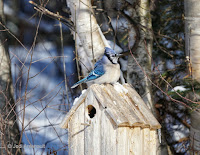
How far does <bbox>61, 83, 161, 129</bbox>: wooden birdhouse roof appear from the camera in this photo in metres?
2.33

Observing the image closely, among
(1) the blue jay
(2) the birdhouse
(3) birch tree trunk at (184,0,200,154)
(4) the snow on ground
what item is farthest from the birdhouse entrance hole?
(4) the snow on ground

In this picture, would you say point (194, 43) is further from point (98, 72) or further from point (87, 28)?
point (98, 72)

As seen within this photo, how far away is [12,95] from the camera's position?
192 inches

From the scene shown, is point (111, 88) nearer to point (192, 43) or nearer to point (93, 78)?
point (93, 78)

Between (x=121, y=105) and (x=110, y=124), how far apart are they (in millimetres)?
175

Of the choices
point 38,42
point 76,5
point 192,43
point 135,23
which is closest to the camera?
point 76,5

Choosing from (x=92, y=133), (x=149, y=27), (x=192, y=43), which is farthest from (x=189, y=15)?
(x=92, y=133)

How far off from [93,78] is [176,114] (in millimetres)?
3718

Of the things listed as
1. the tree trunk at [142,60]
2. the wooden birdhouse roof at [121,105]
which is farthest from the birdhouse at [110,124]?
the tree trunk at [142,60]

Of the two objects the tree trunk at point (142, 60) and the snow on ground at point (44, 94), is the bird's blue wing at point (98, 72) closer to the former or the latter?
the tree trunk at point (142, 60)

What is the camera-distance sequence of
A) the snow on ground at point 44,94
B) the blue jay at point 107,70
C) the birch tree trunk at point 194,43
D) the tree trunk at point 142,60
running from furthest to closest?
the snow on ground at point 44,94 → the tree trunk at point 142,60 → the birch tree trunk at point 194,43 → the blue jay at point 107,70

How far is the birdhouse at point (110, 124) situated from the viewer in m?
2.35

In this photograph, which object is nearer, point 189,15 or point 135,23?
point 189,15

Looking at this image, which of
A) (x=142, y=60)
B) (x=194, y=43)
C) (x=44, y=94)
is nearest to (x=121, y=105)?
(x=194, y=43)
